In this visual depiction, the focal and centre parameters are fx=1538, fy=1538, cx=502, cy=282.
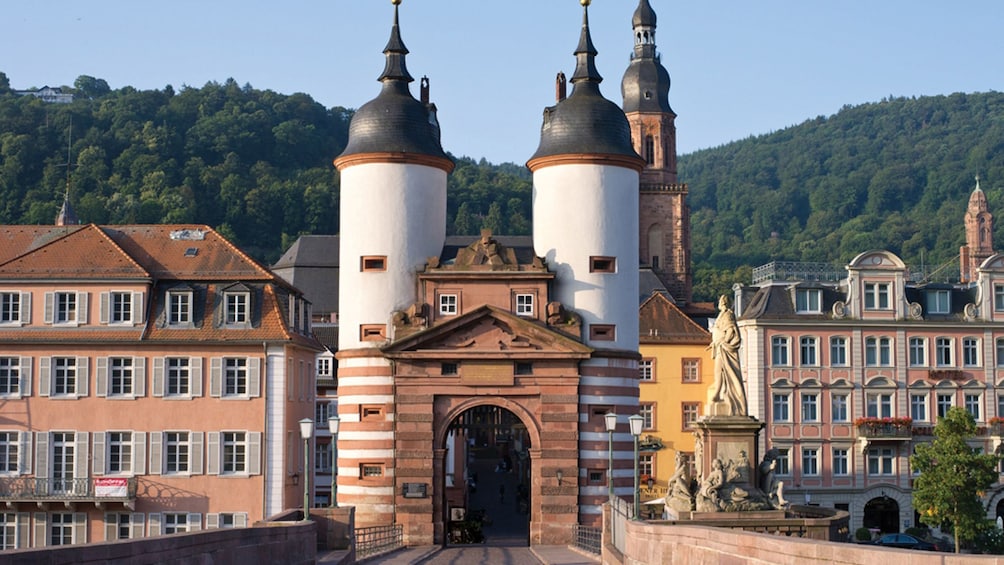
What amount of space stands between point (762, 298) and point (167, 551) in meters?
53.0

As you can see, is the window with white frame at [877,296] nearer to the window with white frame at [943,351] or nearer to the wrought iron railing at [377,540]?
the window with white frame at [943,351]

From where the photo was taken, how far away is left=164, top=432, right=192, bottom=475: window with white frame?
56.8 m

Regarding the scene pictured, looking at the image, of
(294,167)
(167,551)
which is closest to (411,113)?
(167,551)

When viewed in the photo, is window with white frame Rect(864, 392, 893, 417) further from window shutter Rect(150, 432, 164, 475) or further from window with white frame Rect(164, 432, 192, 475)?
window shutter Rect(150, 432, 164, 475)

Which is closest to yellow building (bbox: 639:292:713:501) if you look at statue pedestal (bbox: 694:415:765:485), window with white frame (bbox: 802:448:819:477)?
window with white frame (bbox: 802:448:819:477)

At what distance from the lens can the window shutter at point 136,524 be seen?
2195 inches

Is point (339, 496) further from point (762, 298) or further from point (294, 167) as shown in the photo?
point (294, 167)

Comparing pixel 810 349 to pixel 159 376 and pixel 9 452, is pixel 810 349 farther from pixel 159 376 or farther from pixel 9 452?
pixel 9 452

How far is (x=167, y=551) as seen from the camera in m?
22.9

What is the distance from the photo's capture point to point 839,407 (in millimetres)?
71875

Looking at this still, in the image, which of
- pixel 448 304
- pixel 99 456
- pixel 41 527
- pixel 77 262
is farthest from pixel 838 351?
pixel 41 527

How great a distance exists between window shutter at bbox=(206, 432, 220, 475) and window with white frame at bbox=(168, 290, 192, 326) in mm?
4478

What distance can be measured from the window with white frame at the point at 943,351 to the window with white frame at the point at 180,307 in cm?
3546

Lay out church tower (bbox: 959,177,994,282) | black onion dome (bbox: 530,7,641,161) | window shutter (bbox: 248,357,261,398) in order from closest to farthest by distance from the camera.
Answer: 1. black onion dome (bbox: 530,7,641,161)
2. window shutter (bbox: 248,357,261,398)
3. church tower (bbox: 959,177,994,282)
